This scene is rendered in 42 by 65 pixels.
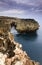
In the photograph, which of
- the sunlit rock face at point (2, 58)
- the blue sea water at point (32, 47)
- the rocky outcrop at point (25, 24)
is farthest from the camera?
the rocky outcrop at point (25, 24)

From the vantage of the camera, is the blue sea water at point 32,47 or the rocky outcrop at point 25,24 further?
the rocky outcrop at point 25,24

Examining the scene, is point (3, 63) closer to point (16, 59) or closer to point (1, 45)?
point (16, 59)

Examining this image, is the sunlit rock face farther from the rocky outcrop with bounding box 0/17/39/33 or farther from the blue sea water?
the rocky outcrop with bounding box 0/17/39/33

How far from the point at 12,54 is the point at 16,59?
0.19 m

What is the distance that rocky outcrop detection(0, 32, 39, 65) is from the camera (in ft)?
6.69

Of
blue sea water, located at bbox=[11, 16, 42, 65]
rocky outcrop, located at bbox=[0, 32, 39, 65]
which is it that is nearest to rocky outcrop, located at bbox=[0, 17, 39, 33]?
blue sea water, located at bbox=[11, 16, 42, 65]

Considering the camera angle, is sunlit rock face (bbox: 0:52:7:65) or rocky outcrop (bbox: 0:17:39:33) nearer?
sunlit rock face (bbox: 0:52:7:65)

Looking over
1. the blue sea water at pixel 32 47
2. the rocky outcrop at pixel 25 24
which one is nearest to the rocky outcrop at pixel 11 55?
the blue sea water at pixel 32 47

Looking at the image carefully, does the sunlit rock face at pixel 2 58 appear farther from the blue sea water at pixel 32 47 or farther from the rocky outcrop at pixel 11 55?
the blue sea water at pixel 32 47

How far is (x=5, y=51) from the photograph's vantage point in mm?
2293

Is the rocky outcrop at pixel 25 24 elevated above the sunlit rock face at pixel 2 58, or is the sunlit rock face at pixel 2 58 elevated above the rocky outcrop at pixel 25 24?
the sunlit rock face at pixel 2 58

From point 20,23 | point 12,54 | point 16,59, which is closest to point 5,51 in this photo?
point 12,54

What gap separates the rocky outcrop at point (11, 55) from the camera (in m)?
2.04

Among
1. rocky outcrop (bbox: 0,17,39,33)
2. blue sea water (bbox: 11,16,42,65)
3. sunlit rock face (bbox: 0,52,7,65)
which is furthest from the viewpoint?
rocky outcrop (bbox: 0,17,39,33)
